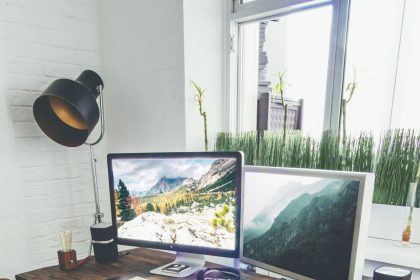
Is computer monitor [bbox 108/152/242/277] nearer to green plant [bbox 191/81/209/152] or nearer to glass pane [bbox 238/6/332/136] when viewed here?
green plant [bbox 191/81/209/152]

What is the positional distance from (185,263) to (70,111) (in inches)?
32.3

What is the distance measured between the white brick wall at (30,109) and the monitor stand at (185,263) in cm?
86

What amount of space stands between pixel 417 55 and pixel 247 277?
1033 millimetres

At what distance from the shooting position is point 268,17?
137 cm

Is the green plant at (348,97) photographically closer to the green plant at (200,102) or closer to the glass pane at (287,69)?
the glass pane at (287,69)

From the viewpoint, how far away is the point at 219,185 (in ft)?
3.05

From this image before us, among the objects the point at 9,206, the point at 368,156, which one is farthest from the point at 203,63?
the point at 9,206

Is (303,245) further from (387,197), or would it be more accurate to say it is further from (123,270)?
(123,270)

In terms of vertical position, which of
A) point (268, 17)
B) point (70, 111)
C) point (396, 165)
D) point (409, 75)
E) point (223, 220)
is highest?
point (268, 17)

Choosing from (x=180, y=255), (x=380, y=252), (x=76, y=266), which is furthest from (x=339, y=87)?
(x=76, y=266)

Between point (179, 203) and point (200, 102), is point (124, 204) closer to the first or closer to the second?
point (179, 203)

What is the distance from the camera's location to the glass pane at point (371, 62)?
1053 millimetres

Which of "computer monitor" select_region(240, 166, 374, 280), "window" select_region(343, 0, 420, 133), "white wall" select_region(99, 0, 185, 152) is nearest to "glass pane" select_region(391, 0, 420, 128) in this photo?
"window" select_region(343, 0, 420, 133)

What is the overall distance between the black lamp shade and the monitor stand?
0.64m
